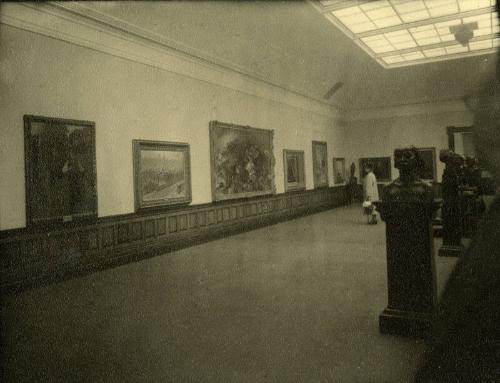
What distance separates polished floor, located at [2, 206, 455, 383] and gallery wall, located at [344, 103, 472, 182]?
46.9 ft

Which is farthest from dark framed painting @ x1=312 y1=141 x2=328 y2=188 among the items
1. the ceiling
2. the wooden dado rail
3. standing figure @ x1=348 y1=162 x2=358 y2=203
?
the wooden dado rail

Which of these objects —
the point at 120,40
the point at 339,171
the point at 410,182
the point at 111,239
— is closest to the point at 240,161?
the point at 120,40

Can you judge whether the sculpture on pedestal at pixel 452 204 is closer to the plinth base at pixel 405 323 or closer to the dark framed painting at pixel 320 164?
the plinth base at pixel 405 323

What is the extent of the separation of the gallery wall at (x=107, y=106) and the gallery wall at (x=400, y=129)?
10759 millimetres

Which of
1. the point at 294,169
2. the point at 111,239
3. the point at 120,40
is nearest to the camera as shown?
the point at 111,239

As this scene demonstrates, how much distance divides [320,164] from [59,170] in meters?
12.8

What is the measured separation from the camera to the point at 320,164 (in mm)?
17359

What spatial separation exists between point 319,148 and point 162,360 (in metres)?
15.0

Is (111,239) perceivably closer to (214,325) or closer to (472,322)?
(214,325)

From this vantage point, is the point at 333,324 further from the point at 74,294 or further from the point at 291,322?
the point at 74,294

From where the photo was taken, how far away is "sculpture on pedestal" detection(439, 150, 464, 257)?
22.3 feet

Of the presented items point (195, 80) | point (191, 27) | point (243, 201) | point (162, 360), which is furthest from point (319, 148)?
point (162, 360)

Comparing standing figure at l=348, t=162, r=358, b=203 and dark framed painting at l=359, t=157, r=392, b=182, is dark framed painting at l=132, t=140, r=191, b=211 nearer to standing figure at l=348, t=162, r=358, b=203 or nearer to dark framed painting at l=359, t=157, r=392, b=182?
standing figure at l=348, t=162, r=358, b=203

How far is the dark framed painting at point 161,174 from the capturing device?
26.5ft
